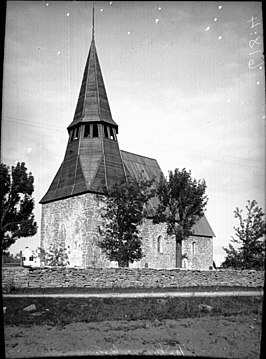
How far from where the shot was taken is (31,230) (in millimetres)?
7488

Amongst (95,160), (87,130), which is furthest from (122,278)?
(95,160)

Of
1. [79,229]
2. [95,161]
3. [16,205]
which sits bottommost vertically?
[79,229]

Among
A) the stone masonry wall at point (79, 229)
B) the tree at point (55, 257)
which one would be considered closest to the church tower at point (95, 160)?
the stone masonry wall at point (79, 229)

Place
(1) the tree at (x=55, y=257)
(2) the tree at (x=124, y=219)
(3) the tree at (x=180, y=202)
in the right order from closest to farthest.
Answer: (1) the tree at (x=55, y=257)
(2) the tree at (x=124, y=219)
(3) the tree at (x=180, y=202)

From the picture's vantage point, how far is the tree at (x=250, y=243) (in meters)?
7.15

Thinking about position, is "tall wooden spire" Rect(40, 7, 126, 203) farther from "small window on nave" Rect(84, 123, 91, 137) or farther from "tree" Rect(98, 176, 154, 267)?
"tree" Rect(98, 176, 154, 267)

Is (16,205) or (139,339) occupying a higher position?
(16,205)

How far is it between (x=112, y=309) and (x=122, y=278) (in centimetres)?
557

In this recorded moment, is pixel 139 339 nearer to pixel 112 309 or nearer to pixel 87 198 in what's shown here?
pixel 112 309

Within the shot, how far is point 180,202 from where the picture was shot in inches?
880

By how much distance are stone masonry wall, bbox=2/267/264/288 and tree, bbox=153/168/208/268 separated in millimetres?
6620

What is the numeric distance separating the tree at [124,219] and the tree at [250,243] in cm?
698

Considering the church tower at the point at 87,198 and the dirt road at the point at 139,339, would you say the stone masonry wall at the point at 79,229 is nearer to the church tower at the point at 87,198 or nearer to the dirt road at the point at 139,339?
the church tower at the point at 87,198

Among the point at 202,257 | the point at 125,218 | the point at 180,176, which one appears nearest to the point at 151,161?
the point at 180,176
